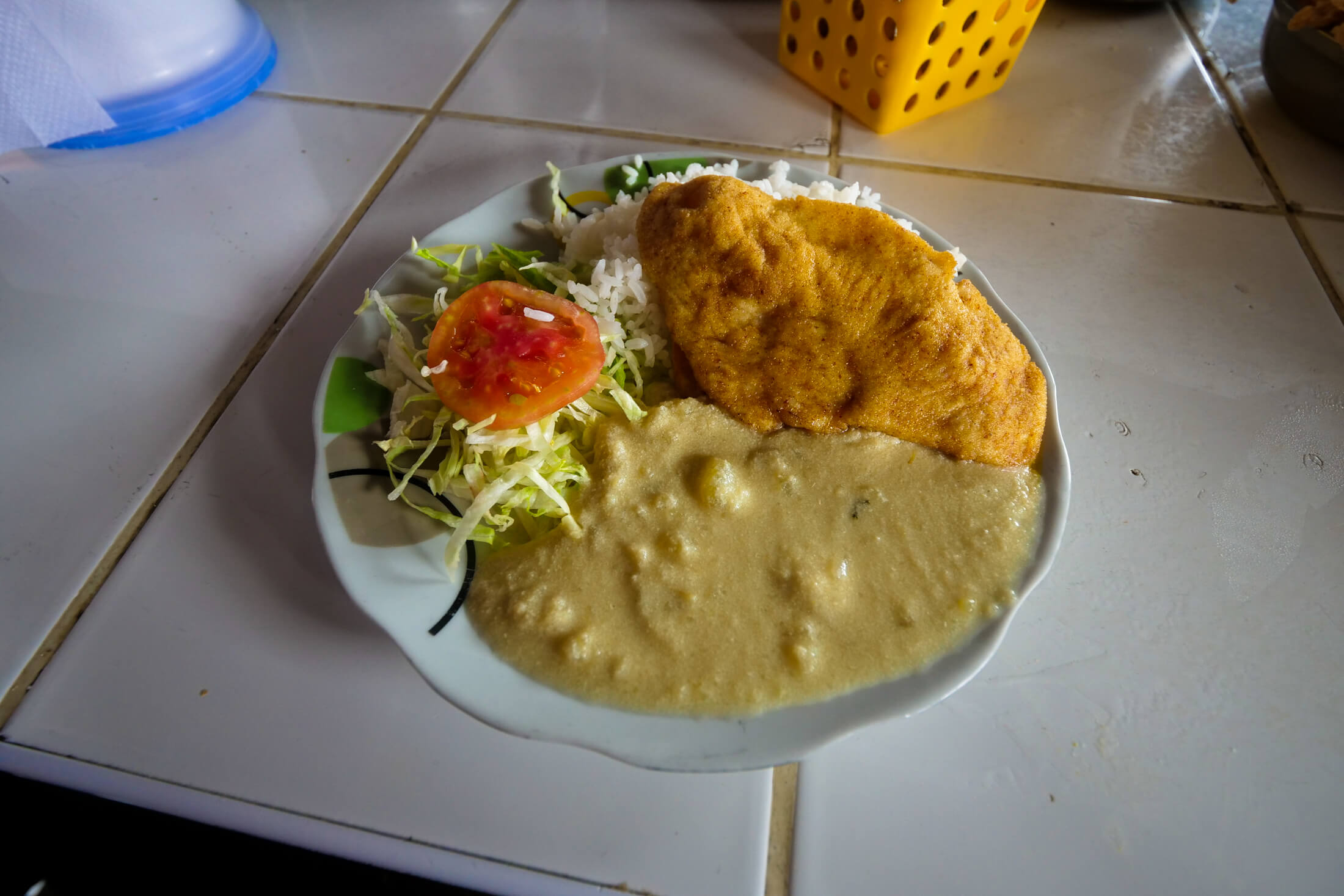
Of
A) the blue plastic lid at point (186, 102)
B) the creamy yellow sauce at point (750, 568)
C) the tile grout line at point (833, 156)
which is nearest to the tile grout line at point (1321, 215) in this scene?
the tile grout line at point (833, 156)

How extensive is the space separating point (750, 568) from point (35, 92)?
168cm

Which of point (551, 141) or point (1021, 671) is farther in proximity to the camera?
point (551, 141)

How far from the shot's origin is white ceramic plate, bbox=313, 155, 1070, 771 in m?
0.72

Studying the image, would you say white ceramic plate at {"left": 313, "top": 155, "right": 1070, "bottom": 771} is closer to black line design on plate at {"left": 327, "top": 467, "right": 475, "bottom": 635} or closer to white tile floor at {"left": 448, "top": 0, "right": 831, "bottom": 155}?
black line design on plate at {"left": 327, "top": 467, "right": 475, "bottom": 635}

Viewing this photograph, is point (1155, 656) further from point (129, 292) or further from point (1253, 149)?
point (129, 292)

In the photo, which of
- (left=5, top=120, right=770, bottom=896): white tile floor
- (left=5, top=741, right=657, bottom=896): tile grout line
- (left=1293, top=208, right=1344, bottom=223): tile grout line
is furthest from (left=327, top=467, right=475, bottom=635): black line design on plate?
(left=1293, top=208, right=1344, bottom=223): tile grout line

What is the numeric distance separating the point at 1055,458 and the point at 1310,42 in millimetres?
1202

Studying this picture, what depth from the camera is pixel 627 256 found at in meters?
1.13

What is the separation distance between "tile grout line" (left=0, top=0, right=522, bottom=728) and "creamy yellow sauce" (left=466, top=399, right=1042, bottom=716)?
514 mm

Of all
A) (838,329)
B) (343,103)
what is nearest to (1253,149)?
(838,329)

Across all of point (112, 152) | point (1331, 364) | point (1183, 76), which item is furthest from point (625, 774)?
point (1183, 76)

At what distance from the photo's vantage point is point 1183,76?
1.76m

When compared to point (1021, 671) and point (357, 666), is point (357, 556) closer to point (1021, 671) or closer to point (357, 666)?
point (357, 666)

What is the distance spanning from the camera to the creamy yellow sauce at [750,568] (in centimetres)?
79
